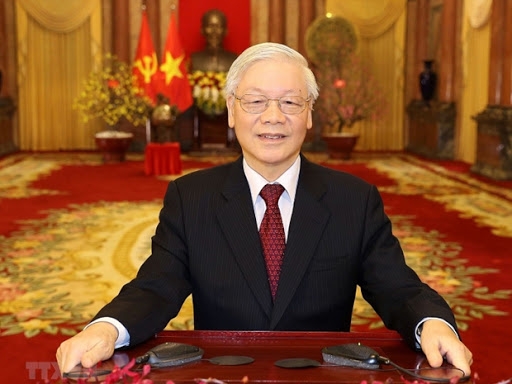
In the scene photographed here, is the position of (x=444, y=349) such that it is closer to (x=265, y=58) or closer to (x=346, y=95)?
(x=265, y=58)

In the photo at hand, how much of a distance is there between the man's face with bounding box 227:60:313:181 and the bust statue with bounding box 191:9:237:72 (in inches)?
449

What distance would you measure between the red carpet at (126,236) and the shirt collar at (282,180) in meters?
Answer: 0.71

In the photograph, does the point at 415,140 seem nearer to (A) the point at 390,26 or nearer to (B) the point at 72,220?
(A) the point at 390,26

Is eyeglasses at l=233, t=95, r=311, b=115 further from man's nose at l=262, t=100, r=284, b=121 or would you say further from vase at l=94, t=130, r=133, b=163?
vase at l=94, t=130, r=133, b=163

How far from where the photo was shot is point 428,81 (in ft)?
43.1

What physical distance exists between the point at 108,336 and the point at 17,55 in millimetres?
13418

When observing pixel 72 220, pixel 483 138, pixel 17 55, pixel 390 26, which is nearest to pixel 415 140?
pixel 390 26

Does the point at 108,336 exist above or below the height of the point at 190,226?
below

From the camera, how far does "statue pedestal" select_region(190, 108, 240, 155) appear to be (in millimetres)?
13555

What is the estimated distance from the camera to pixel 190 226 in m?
2.02

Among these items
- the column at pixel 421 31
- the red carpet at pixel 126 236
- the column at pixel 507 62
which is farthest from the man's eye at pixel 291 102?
the column at pixel 421 31

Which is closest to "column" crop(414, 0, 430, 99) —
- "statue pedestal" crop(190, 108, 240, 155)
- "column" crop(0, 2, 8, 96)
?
"statue pedestal" crop(190, 108, 240, 155)

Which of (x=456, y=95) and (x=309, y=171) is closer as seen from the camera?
(x=309, y=171)

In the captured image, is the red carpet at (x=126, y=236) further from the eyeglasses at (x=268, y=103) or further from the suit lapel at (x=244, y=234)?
the eyeglasses at (x=268, y=103)
